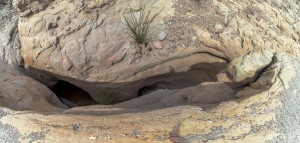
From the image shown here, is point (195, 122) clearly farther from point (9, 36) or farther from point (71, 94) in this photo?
point (9, 36)

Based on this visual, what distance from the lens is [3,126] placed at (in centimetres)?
219

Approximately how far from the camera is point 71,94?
3.71 metres

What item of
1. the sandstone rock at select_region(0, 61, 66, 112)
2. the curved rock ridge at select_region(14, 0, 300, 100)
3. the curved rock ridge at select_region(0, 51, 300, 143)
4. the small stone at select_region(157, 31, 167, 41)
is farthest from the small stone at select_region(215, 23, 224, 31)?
the sandstone rock at select_region(0, 61, 66, 112)

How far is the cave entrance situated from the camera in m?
3.62

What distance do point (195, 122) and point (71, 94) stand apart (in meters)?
1.86

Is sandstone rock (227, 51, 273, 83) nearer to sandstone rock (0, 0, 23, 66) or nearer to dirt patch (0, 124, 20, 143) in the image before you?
dirt patch (0, 124, 20, 143)

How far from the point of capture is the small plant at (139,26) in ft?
11.1

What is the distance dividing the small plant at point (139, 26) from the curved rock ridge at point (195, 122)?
1108mm

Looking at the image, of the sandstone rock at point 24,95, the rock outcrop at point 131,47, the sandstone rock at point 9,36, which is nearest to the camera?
the sandstone rock at point 24,95

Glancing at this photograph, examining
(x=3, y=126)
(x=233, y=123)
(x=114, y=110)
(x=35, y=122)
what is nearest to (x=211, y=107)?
(x=233, y=123)

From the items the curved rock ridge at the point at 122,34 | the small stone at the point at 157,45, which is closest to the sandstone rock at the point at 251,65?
the curved rock ridge at the point at 122,34

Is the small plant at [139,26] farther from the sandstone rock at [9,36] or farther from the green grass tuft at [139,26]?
the sandstone rock at [9,36]

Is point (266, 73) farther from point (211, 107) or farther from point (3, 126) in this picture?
point (3, 126)

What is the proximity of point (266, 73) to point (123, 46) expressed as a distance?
1.42 m
